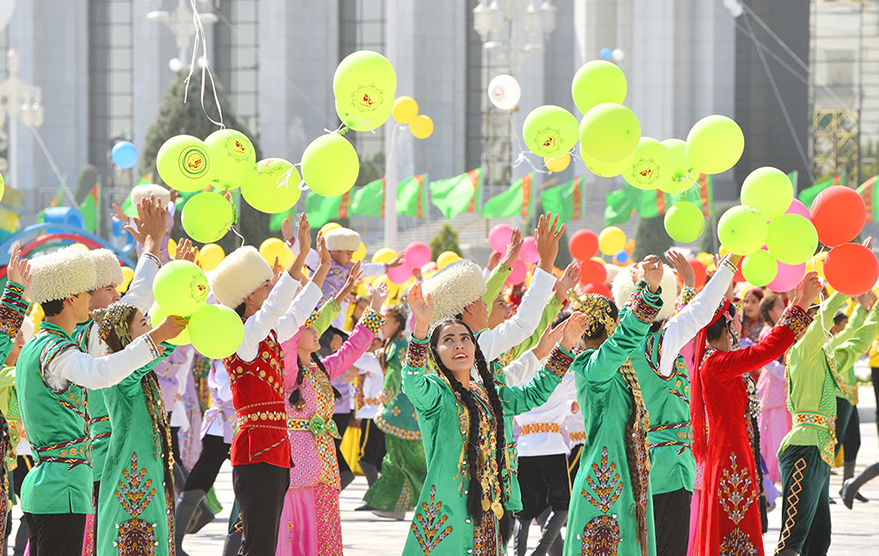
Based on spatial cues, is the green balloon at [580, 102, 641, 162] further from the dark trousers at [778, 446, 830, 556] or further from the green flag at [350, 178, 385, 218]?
the green flag at [350, 178, 385, 218]

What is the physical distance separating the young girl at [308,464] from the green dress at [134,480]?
0.86m

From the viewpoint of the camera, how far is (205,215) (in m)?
6.05

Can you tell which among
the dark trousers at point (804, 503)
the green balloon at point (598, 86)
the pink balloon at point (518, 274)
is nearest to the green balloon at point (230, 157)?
the green balloon at point (598, 86)

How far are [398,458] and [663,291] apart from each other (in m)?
3.48

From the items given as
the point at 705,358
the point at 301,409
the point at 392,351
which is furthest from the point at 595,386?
the point at 392,351

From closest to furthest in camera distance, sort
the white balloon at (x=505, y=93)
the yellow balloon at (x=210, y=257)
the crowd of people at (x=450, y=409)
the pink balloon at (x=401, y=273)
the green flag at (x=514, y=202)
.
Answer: the crowd of people at (x=450, y=409) → the yellow balloon at (x=210, y=257) → the white balloon at (x=505, y=93) → the pink balloon at (x=401, y=273) → the green flag at (x=514, y=202)

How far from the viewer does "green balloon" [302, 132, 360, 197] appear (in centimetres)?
573

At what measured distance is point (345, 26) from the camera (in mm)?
41781

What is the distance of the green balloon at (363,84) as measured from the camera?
5832 millimetres

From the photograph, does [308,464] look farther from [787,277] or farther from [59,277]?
[787,277]

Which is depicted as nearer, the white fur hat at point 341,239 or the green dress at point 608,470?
the green dress at point 608,470

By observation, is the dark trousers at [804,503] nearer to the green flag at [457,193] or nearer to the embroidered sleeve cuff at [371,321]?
the embroidered sleeve cuff at [371,321]

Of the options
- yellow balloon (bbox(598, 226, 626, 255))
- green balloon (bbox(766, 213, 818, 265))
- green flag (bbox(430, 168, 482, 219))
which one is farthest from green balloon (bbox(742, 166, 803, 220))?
green flag (bbox(430, 168, 482, 219))

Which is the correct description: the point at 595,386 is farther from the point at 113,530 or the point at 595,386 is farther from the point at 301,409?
the point at 113,530
